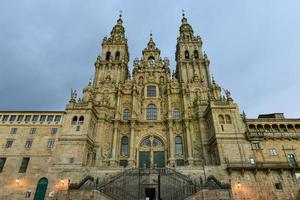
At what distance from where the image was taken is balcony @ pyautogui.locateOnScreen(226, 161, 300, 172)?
29266mm

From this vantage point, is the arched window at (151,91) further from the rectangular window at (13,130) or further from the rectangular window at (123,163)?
the rectangular window at (13,130)

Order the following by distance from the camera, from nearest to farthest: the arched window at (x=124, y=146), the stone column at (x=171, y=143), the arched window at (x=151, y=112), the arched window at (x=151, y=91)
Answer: the stone column at (x=171, y=143), the arched window at (x=124, y=146), the arched window at (x=151, y=112), the arched window at (x=151, y=91)

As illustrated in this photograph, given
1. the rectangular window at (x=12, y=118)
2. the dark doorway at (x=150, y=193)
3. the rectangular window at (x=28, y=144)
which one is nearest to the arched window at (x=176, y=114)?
the dark doorway at (x=150, y=193)

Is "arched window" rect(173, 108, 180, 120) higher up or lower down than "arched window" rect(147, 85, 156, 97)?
lower down

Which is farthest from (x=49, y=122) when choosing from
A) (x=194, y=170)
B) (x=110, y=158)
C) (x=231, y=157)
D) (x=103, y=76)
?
(x=231, y=157)

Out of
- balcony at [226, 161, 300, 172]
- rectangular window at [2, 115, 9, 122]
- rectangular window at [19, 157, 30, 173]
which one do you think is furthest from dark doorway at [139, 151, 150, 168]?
rectangular window at [2, 115, 9, 122]

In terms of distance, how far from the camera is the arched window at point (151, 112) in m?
41.8

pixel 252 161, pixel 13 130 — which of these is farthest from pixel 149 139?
pixel 13 130

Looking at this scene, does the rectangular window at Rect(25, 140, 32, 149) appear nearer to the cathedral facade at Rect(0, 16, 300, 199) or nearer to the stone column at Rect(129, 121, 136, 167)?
the cathedral facade at Rect(0, 16, 300, 199)

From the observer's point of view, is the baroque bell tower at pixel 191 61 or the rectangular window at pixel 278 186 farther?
the baroque bell tower at pixel 191 61

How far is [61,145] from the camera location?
31.8m

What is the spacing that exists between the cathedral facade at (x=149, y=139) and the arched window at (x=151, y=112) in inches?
8.0

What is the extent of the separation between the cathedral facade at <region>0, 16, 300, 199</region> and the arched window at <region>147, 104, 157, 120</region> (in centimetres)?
20

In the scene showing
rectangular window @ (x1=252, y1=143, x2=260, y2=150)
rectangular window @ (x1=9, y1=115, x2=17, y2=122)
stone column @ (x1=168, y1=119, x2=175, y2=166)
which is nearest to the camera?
rectangular window @ (x1=252, y1=143, x2=260, y2=150)
